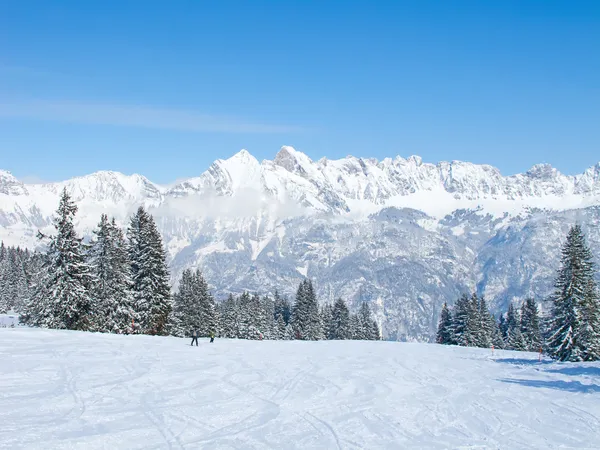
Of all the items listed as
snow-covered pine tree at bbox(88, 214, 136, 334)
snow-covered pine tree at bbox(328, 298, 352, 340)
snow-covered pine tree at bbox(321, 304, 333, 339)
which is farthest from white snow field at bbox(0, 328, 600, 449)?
Result: snow-covered pine tree at bbox(321, 304, 333, 339)

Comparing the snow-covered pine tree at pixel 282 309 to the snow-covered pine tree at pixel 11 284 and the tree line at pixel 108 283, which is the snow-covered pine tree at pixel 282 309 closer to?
the tree line at pixel 108 283

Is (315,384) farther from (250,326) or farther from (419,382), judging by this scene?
(250,326)

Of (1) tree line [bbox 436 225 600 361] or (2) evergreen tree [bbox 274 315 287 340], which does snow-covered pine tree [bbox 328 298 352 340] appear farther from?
(1) tree line [bbox 436 225 600 361]

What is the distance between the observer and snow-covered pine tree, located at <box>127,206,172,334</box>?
5372 centimetres

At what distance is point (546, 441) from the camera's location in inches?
648

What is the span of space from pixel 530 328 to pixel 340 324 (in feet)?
117

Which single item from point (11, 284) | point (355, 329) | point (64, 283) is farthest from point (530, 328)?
point (11, 284)

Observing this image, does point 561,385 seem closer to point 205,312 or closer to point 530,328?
point 205,312

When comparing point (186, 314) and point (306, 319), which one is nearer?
point (186, 314)

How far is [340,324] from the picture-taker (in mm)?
105125

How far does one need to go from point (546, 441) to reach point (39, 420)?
51.1 feet

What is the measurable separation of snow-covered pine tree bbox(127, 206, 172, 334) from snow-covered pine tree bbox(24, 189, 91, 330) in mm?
6575

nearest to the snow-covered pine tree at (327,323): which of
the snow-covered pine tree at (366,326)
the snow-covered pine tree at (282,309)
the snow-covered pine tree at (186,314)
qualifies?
the snow-covered pine tree at (366,326)

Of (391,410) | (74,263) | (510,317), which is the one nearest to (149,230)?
(74,263)
